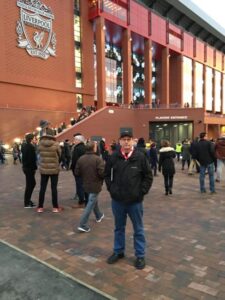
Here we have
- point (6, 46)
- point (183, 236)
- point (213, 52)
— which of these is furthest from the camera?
point (213, 52)

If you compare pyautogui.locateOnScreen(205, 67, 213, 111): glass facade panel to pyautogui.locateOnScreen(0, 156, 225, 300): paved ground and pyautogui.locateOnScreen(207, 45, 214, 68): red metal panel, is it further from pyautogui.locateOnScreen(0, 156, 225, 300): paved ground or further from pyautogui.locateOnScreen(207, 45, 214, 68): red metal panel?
pyautogui.locateOnScreen(0, 156, 225, 300): paved ground

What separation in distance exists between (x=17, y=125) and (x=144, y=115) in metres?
13.2

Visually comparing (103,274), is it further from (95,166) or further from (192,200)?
(192,200)

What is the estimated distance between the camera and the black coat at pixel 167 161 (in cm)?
872

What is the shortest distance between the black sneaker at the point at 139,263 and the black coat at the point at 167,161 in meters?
5.06

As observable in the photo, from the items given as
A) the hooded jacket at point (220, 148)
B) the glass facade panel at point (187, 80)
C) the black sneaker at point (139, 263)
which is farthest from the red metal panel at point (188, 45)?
the black sneaker at point (139, 263)

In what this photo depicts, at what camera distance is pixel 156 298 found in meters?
3.06

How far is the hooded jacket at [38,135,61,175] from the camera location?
6395 millimetres

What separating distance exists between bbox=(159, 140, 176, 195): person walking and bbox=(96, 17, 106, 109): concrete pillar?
27006mm

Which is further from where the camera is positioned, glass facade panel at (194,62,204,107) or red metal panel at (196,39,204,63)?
glass facade panel at (194,62,204,107)

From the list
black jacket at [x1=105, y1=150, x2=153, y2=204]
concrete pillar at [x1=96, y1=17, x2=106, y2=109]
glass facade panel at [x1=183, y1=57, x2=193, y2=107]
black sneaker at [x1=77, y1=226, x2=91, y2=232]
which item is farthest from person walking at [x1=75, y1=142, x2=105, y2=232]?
glass facade panel at [x1=183, y1=57, x2=193, y2=107]

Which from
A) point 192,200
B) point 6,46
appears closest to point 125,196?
point 192,200

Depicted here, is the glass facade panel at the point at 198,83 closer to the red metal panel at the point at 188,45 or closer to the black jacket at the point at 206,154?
the red metal panel at the point at 188,45

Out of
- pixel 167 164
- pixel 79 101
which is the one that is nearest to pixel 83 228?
pixel 167 164
